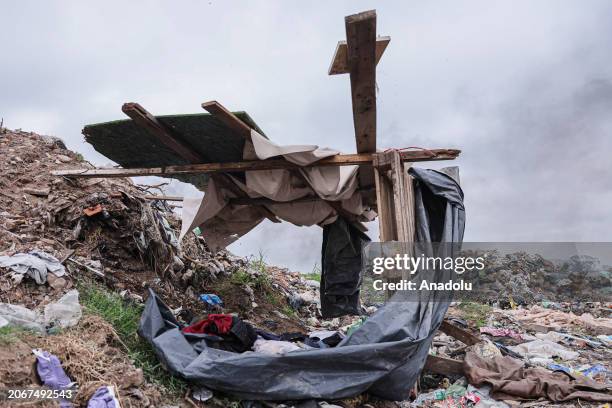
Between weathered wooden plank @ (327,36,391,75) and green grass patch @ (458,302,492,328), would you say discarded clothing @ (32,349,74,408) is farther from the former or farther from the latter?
green grass patch @ (458,302,492,328)

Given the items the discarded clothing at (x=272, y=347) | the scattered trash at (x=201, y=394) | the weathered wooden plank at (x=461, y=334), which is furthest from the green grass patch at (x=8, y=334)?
the weathered wooden plank at (x=461, y=334)

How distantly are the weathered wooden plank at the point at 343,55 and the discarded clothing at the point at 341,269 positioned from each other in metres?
3.35

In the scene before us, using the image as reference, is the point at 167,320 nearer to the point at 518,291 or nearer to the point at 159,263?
the point at 159,263

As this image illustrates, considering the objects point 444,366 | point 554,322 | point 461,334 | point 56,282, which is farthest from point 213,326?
point 554,322

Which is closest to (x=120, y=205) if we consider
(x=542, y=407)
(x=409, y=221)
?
(x=409, y=221)

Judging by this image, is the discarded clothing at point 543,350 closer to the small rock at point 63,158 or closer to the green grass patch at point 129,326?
the green grass patch at point 129,326

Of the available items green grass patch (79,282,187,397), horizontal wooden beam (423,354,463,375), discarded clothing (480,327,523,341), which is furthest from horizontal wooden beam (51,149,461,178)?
discarded clothing (480,327,523,341)

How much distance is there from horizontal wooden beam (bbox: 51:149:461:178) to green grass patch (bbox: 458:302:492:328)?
3542 mm

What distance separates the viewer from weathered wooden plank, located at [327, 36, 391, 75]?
10.6ft

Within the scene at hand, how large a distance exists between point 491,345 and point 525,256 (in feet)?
34.7

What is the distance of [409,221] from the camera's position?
444cm

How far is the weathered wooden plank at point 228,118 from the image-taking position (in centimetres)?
395

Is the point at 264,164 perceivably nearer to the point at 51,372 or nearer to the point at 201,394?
the point at 201,394

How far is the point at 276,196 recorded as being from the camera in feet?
17.4
